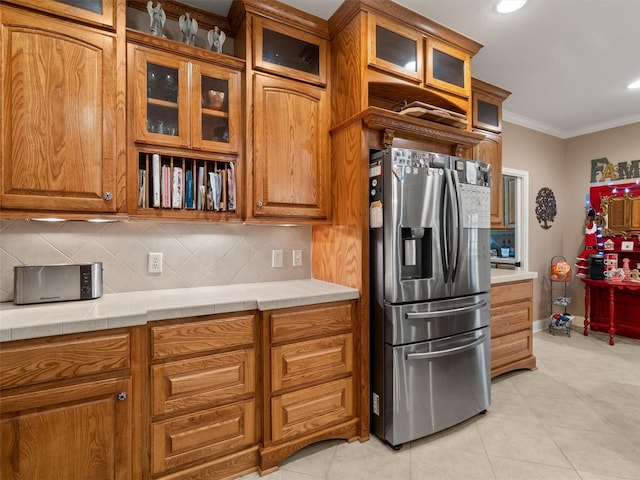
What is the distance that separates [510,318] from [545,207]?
2253 mm

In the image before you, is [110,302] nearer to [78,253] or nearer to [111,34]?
[78,253]

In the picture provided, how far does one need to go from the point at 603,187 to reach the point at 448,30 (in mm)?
3491

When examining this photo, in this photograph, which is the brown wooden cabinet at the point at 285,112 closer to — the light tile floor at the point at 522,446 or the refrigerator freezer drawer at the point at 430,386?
the refrigerator freezer drawer at the point at 430,386

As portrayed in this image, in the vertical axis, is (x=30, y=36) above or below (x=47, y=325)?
above

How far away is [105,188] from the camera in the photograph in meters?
A: 1.66

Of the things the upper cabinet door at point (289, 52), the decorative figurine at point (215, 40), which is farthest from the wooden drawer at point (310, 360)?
the decorative figurine at point (215, 40)

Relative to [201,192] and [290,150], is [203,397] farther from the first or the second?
[290,150]

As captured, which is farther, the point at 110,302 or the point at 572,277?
the point at 572,277

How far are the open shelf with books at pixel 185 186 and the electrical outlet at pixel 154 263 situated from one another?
0.36 m

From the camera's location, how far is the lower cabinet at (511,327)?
2.84m

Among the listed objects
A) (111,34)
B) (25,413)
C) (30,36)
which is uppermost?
(111,34)

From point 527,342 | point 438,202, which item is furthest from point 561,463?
point 438,202

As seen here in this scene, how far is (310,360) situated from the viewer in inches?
74.4

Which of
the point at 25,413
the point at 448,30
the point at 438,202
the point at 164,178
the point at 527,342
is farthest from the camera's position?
the point at 527,342
